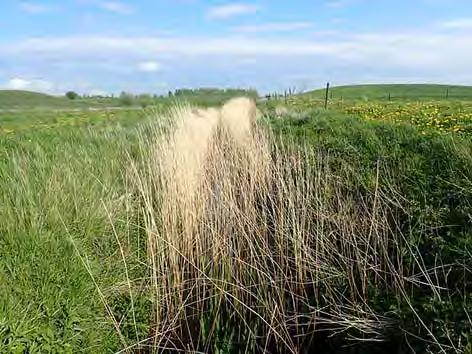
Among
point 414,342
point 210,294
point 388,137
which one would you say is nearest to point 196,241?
point 210,294

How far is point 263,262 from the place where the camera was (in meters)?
4.61

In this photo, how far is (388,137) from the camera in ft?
24.4

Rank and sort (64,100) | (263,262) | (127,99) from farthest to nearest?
(64,100) < (127,99) < (263,262)

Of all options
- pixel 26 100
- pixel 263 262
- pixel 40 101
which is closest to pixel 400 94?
pixel 40 101

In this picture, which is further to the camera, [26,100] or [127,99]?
[26,100]

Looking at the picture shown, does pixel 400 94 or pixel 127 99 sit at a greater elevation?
pixel 127 99

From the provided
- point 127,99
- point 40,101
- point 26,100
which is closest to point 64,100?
point 40,101

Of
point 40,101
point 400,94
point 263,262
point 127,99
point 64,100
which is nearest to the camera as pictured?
point 263,262

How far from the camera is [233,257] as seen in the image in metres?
4.68

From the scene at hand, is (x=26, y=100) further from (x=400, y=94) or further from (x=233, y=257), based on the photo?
(x=400, y=94)

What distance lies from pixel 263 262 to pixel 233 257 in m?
0.24

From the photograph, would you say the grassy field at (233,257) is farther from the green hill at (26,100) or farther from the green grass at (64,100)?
the green hill at (26,100)

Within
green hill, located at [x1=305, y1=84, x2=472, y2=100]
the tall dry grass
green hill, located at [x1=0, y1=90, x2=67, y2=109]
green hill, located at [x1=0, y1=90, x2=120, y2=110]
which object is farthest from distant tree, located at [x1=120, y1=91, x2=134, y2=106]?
green hill, located at [x1=305, y1=84, x2=472, y2=100]

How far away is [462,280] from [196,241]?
1953mm
